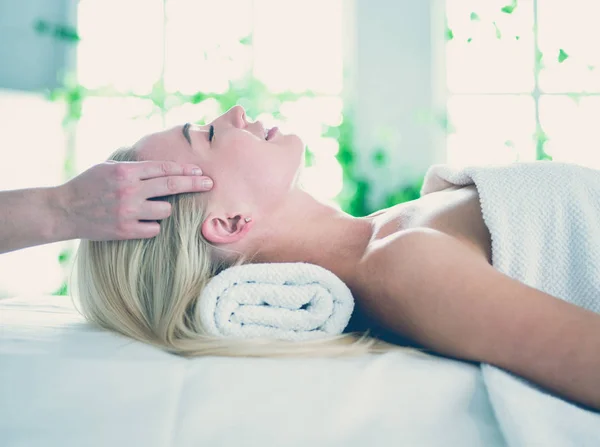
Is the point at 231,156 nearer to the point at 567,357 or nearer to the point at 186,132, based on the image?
the point at 186,132

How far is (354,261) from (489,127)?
2.38 m

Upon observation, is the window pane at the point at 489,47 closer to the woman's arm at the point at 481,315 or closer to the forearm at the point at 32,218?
the woman's arm at the point at 481,315

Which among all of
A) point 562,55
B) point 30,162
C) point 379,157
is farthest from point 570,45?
point 30,162

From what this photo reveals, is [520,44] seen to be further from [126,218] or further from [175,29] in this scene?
[126,218]

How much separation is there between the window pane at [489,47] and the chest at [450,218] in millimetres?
2091

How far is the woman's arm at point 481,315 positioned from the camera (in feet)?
2.98

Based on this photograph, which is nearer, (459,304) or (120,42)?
(459,304)

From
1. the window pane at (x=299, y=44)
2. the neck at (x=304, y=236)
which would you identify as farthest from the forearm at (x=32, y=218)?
the window pane at (x=299, y=44)

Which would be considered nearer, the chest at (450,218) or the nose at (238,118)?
the chest at (450,218)

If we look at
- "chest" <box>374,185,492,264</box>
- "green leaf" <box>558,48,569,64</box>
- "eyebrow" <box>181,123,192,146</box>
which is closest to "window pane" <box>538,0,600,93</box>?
"green leaf" <box>558,48,569,64</box>

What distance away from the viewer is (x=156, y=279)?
131 cm

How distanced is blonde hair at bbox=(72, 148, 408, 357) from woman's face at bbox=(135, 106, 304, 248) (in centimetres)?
7

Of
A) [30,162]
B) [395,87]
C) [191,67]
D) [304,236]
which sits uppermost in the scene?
[191,67]

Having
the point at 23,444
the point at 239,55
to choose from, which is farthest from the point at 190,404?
the point at 239,55
